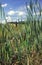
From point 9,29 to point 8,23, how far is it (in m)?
0.07

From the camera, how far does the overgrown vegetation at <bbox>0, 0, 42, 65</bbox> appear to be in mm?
3533

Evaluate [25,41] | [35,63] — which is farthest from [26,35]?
[35,63]

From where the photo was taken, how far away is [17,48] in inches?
140

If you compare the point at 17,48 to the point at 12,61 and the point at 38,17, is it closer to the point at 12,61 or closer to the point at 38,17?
the point at 12,61

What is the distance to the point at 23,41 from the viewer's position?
11.7 feet

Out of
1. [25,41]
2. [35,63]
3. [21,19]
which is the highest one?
[21,19]

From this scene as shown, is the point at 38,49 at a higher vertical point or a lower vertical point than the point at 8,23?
lower

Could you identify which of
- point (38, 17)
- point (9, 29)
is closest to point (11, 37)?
point (9, 29)

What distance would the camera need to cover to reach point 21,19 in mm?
3609

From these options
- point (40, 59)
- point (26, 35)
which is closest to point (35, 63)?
point (40, 59)

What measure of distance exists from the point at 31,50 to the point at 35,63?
148mm

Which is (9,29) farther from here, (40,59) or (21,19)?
(40,59)

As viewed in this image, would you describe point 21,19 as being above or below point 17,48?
above

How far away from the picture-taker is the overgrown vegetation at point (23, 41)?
3.53 m
